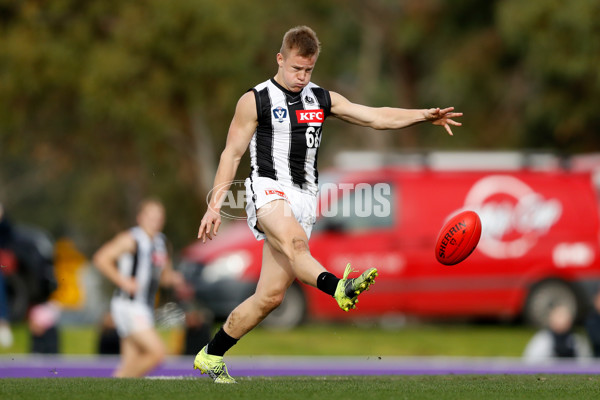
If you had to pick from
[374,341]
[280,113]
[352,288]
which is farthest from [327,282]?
[374,341]

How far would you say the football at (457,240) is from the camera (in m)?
8.07

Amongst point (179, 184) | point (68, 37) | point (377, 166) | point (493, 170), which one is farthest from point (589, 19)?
point (179, 184)

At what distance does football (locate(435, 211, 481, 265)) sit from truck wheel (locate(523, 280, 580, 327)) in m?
10.2

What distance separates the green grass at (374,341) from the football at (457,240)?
8923 millimetres

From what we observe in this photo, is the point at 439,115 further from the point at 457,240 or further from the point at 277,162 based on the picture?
the point at 277,162

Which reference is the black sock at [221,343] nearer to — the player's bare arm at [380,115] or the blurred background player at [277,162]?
the blurred background player at [277,162]

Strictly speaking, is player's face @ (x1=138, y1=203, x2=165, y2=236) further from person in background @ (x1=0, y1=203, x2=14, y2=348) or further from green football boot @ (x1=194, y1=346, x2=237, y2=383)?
person in background @ (x1=0, y1=203, x2=14, y2=348)

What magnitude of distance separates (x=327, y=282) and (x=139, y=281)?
14.9 ft

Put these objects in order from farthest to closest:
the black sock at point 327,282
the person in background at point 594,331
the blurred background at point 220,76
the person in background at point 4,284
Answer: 1. the blurred background at point 220,76
2. the person in background at point 4,284
3. the person in background at point 594,331
4. the black sock at point 327,282

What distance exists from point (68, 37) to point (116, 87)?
1.72m

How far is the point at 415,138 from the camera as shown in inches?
1182

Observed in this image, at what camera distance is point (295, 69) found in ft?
25.1

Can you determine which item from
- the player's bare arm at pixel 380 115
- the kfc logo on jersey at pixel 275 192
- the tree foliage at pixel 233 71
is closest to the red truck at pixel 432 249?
the tree foliage at pixel 233 71

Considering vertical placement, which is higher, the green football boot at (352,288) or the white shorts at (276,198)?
the white shorts at (276,198)
